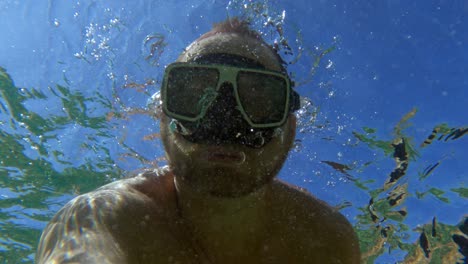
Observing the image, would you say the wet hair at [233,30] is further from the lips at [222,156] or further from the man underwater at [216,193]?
the lips at [222,156]

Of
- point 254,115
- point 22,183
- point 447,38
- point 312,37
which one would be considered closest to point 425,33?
point 447,38

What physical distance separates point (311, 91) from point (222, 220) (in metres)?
4.32

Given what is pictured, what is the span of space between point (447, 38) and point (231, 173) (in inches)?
228

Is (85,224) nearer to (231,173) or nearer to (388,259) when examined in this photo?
(231,173)

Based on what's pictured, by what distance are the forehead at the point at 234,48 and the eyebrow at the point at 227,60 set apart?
0.15ft

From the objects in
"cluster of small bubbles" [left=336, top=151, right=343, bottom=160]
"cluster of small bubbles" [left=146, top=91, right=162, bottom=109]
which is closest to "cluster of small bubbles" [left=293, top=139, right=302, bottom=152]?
"cluster of small bubbles" [left=336, top=151, right=343, bottom=160]

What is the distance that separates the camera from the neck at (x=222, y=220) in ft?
12.3

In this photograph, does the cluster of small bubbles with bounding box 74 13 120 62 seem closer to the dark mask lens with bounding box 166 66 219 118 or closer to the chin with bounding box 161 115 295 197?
the dark mask lens with bounding box 166 66 219 118

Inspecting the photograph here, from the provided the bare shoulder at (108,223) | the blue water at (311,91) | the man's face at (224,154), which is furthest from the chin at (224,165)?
the blue water at (311,91)

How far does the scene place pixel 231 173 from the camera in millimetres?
3277

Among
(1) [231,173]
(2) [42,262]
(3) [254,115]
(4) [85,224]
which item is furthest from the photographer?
(3) [254,115]

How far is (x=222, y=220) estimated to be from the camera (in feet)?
12.6

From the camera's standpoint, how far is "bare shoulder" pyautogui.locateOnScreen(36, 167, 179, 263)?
106 inches

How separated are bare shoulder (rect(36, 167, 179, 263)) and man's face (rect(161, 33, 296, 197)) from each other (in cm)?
42
